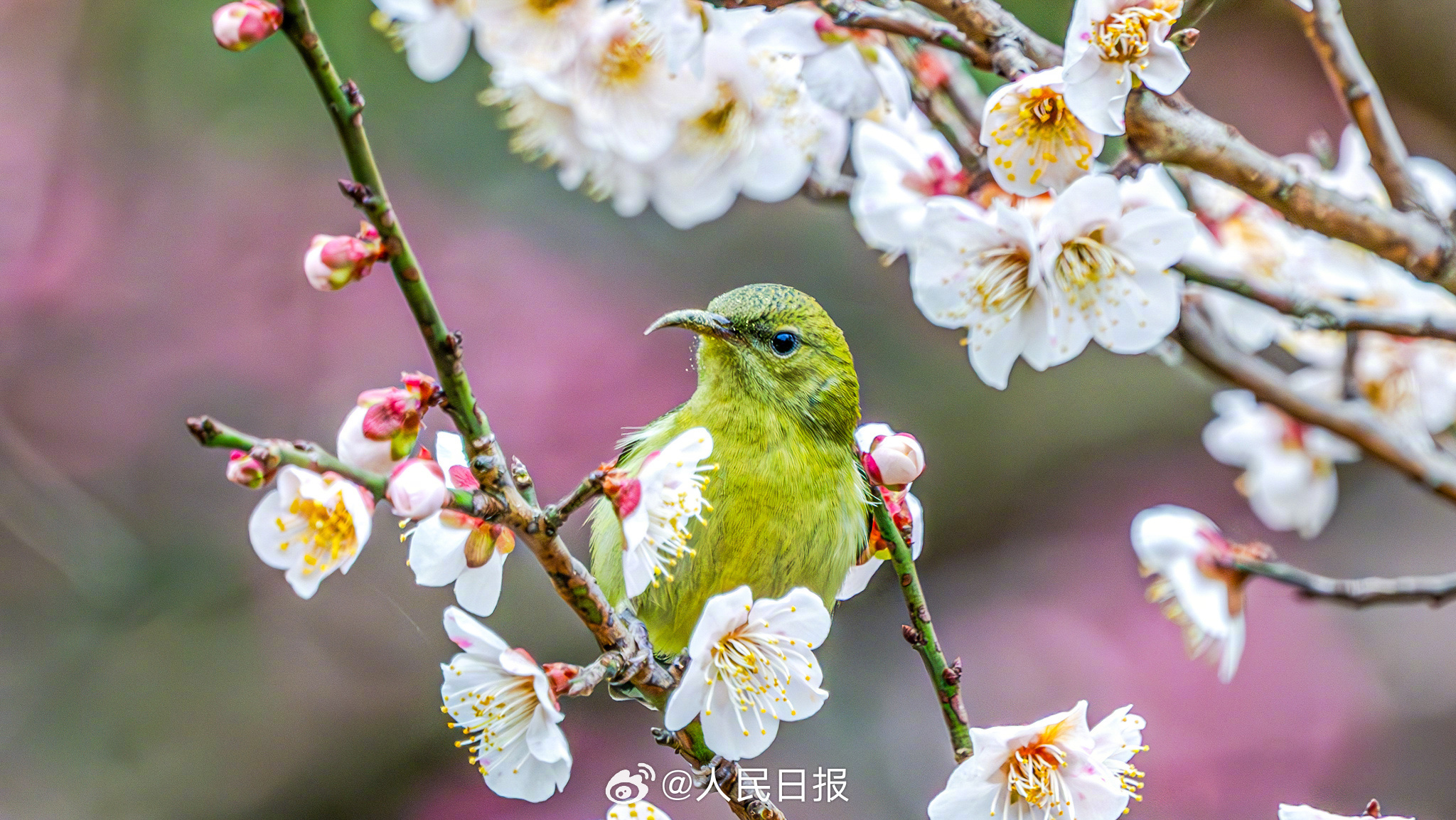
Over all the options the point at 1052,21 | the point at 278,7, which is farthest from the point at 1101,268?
the point at 1052,21

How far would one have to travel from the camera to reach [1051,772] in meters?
0.74

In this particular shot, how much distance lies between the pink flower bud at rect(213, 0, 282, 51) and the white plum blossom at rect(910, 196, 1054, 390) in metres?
0.52

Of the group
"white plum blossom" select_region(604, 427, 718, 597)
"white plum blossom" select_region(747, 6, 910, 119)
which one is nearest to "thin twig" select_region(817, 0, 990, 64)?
"white plum blossom" select_region(747, 6, 910, 119)

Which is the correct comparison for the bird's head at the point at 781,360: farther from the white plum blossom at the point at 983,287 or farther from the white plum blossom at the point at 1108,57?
the white plum blossom at the point at 1108,57

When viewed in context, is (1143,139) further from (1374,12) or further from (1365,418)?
(1374,12)

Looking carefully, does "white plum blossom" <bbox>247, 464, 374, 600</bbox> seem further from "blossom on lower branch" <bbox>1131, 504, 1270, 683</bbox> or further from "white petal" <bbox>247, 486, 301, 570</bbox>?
"blossom on lower branch" <bbox>1131, 504, 1270, 683</bbox>

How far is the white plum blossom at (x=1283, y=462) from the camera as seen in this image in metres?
1.50

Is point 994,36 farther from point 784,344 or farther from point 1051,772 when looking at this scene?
point 1051,772

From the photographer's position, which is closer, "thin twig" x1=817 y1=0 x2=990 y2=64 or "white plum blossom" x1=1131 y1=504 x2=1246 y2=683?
"thin twig" x1=817 y1=0 x2=990 y2=64

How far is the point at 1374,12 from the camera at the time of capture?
2521 mm

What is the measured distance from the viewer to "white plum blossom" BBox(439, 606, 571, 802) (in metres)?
0.67

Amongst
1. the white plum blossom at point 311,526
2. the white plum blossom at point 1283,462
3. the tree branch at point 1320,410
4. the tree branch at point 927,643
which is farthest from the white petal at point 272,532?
the white plum blossom at point 1283,462

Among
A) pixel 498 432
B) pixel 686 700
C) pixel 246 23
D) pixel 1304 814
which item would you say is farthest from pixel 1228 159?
pixel 498 432

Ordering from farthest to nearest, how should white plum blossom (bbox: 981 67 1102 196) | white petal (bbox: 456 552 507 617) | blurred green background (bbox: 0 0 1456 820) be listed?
blurred green background (bbox: 0 0 1456 820) < white plum blossom (bbox: 981 67 1102 196) < white petal (bbox: 456 552 507 617)
